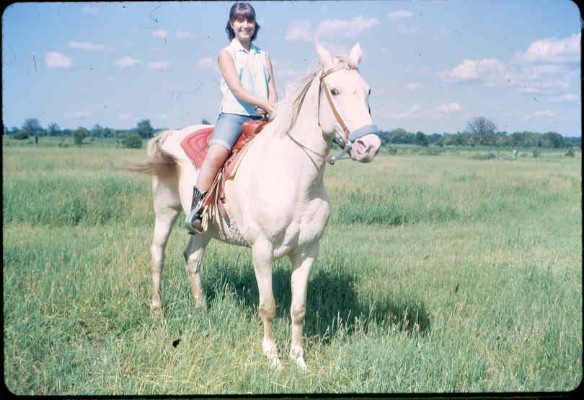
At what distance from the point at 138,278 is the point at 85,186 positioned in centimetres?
619

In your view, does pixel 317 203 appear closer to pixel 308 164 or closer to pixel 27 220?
pixel 308 164

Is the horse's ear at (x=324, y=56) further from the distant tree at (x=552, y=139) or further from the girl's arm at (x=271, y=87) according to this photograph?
the distant tree at (x=552, y=139)

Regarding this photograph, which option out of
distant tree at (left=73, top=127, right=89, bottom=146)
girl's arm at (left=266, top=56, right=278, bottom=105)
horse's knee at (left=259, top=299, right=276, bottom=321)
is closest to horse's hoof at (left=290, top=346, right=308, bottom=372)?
horse's knee at (left=259, top=299, right=276, bottom=321)

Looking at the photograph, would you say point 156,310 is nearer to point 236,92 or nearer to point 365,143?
point 236,92

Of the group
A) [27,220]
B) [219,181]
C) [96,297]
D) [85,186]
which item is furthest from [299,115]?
[85,186]

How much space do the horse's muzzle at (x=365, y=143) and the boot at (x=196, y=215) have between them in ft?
5.51

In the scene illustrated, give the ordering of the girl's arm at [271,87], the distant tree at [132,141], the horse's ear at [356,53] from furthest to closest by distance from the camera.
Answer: the distant tree at [132,141] → the girl's arm at [271,87] → the horse's ear at [356,53]

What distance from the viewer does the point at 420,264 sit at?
6758 mm

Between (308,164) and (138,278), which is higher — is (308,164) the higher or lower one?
the higher one

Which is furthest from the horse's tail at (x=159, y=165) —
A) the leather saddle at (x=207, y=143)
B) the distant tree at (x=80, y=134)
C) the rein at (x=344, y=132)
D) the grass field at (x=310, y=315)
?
the distant tree at (x=80, y=134)

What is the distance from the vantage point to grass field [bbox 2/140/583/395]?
11.6ft

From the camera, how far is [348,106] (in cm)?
312

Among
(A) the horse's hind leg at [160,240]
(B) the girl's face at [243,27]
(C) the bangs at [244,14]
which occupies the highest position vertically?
(C) the bangs at [244,14]

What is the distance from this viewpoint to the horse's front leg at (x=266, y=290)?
3.76 meters
